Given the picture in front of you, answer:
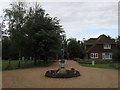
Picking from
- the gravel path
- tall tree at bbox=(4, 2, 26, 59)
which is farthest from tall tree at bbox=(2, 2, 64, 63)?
the gravel path

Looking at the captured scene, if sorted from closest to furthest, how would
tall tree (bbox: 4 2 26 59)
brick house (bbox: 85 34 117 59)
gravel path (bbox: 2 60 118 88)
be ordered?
1. gravel path (bbox: 2 60 118 88)
2. tall tree (bbox: 4 2 26 59)
3. brick house (bbox: 85 34 117 59)

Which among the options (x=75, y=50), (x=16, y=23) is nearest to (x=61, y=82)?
(x=16, y=23)

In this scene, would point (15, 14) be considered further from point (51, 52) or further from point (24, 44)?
Result: point (51, 52)

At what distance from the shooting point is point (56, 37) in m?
47.5

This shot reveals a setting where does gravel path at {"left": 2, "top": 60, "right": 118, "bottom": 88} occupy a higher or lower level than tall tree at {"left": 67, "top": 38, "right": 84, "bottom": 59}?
lower

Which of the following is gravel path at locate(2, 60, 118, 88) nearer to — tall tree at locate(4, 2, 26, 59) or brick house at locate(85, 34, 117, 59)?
tall tree at locate(4, 2, 26, 59)

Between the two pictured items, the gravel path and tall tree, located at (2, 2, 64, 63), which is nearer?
the gravel path

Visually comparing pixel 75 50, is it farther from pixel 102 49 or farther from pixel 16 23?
pixel 16 23

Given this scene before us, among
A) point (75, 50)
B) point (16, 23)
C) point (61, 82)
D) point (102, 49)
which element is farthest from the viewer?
point (75, 50)

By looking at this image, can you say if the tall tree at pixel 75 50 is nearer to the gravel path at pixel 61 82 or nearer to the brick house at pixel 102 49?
the brick house at pixel 102 49

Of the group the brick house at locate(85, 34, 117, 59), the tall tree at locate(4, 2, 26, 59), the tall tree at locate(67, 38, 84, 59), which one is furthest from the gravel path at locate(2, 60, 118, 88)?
the tall tree at locate(67, 38, 84, 59)

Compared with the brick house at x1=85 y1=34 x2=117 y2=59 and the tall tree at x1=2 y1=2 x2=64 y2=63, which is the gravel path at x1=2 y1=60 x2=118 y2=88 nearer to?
the tall tree at x1=2 y1=2 x2=64 y2=63

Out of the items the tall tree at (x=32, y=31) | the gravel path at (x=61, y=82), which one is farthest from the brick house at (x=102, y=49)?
the gravel path at (x=61, y=82)

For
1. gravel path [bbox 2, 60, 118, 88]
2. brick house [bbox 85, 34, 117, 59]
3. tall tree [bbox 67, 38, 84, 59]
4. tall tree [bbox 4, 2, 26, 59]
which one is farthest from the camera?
tall tree [bbox 67, 38, 84, 59]
